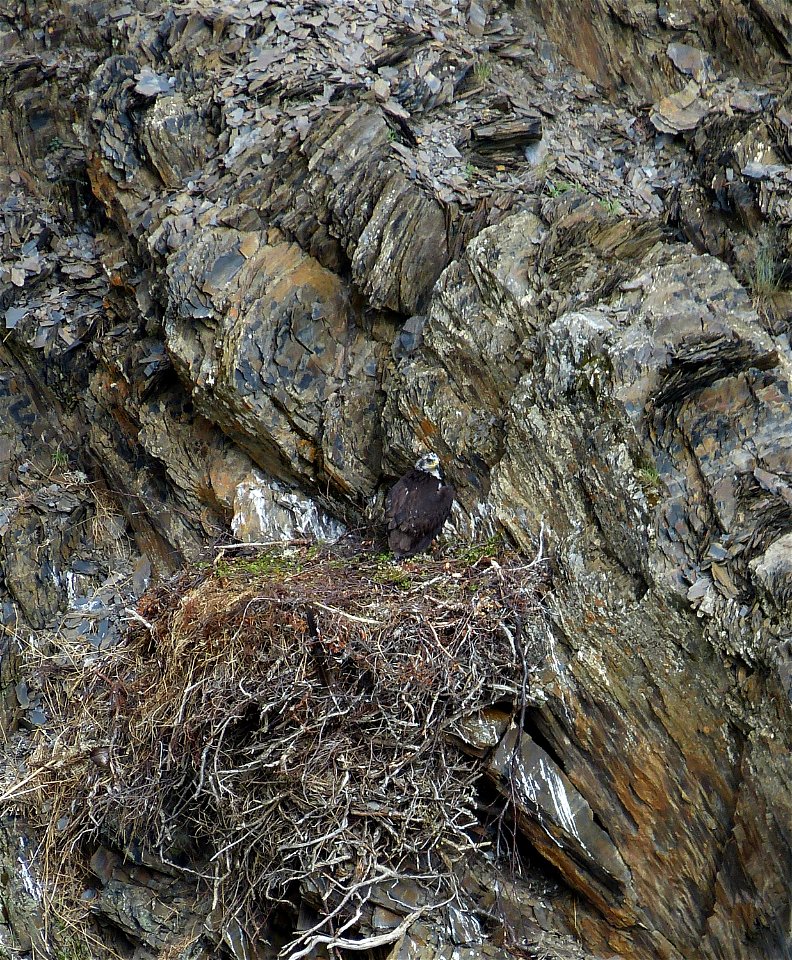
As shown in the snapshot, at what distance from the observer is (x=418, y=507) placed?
7152 millimetres

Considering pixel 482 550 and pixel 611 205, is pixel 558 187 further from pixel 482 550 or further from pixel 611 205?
pixel 482 550

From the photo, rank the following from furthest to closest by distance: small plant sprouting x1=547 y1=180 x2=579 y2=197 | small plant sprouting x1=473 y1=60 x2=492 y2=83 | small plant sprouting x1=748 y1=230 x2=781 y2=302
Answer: small plant sprouting x1=473 y1=60 x2=492 y2=83, small plant sprouting x1=547 y1=180 x2=579 y2=197, small plant sprouting x1=748 y1=230 x2=781 y2=302

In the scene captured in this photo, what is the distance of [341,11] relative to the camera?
344 inches

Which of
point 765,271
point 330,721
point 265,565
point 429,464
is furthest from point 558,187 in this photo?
point 330,721

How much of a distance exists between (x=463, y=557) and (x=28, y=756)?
4.08 meters

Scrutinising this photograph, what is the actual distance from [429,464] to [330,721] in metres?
1.87

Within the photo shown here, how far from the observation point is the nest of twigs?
21.3 feet

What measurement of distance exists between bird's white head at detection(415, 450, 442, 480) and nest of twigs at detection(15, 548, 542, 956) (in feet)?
2.07

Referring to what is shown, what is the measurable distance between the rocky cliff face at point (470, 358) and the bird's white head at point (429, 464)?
0.17 metres

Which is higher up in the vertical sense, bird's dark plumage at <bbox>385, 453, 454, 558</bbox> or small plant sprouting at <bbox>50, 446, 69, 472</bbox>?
bird's dark plumage at <bbox>385, 453, 454, 558</bbox>

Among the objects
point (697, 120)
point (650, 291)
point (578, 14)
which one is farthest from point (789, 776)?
point (578, 14)

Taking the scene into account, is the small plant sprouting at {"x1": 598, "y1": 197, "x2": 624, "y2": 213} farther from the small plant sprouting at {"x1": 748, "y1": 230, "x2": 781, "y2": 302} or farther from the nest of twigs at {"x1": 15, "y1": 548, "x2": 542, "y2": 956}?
the nest of twigs at {"x1": 15, "y1": 548, "x2": 542, "y2": 956}

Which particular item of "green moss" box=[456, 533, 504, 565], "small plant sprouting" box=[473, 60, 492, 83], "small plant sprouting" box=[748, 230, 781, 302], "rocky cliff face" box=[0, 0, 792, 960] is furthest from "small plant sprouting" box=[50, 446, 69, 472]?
"small plant sprouting" box=[748, 230, 781, 302]

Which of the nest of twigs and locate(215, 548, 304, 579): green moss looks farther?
locate(215, 548, 304, 579): green moss
